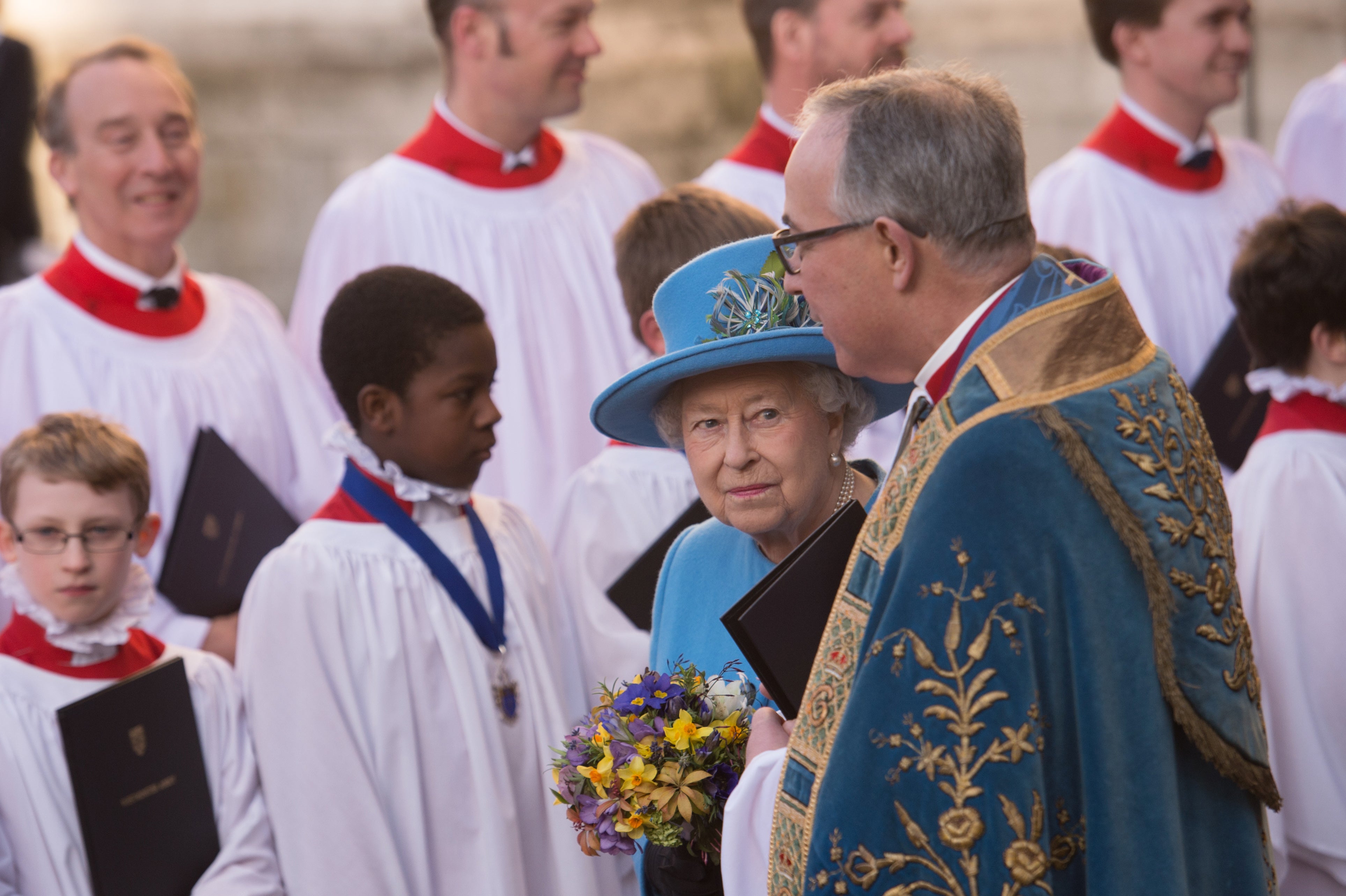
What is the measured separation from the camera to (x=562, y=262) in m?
5.65

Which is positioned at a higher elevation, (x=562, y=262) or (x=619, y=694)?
(x=562, y=262)

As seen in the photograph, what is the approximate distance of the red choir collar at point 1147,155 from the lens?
5891 mm

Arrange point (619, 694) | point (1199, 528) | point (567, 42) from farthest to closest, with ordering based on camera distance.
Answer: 1. point (567, 42)
2. point (619, 694)
3. point (1199, 528)

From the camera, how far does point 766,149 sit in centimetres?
584

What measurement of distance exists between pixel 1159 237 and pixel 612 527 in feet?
9.06

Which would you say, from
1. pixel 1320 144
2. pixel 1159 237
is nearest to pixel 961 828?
pixel 1159 237

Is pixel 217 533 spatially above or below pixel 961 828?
above

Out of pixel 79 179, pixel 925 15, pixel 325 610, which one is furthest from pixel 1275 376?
pixel 925 15

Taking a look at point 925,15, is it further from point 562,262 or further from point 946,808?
point 946,808

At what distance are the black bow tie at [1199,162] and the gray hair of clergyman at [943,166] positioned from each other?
13.1 feet

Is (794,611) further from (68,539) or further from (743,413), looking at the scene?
(68,539)

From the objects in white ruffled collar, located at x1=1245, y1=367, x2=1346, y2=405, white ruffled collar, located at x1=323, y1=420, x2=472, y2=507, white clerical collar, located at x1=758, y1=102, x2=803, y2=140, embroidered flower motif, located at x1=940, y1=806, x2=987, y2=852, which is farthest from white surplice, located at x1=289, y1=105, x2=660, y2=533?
embroidered flower motif, located at x1=940, y1=806, x2=987, y2=852

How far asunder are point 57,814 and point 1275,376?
3.36 m

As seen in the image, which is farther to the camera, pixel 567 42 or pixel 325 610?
pixel 567 42
